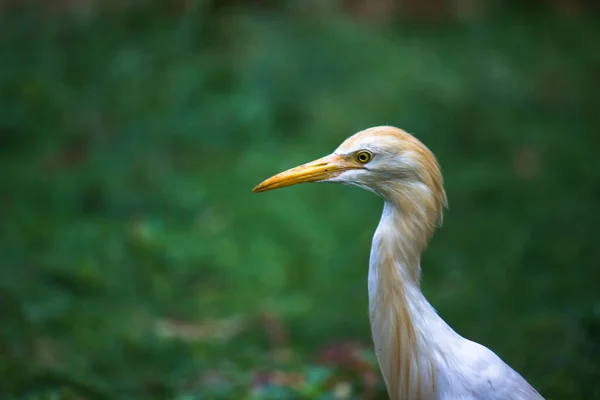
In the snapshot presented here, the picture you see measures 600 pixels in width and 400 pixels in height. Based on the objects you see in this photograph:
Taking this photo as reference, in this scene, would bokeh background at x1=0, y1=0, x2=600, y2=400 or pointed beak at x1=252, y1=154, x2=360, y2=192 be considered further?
bokeh background at x1=0, y1=0, x2=600, y2=400

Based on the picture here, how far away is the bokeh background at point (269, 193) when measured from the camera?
5.15 metres

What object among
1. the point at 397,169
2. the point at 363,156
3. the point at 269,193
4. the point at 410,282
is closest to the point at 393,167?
the point at 397,169

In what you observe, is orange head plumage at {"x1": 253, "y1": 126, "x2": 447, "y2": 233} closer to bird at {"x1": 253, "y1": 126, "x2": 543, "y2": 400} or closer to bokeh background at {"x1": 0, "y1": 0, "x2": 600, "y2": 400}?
bird at {"x1": 253, "y1": 126, "x2": 543, "y2": 400}

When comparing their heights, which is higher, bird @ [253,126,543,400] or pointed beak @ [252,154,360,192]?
pointed beak @ [252,154,360,192]

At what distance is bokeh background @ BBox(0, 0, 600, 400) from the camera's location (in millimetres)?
5152

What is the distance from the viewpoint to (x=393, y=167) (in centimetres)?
316

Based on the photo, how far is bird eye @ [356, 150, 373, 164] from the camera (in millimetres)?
3201

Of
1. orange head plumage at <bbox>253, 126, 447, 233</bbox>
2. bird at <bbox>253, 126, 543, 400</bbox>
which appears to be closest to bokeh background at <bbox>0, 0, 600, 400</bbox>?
bird at <bbox>253, 126, 543, 400</bbox>

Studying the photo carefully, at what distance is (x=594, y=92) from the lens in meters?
9.41

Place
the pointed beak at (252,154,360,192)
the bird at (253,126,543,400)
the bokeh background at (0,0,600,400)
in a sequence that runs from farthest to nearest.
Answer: the bokeh background at (0,0,600,400) → the pointed beak at (252,154,360,192) → the bird at (253,126,543,400)

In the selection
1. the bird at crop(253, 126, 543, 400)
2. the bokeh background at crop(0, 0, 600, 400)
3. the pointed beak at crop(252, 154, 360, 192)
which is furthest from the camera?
the bokeh background at crop(0, 0, 600, 400)

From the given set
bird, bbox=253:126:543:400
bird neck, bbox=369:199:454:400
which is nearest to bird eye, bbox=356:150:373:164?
bird, bbox=253:126:543:400

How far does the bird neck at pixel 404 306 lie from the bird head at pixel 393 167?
→ 56 mm

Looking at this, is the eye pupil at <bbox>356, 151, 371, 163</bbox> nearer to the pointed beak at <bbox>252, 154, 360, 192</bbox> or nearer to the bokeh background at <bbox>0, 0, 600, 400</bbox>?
the pointed beak at <bbox>252, 154, 360, 192</bbox>
